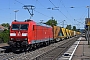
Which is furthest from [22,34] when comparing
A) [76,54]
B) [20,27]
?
[76,54]

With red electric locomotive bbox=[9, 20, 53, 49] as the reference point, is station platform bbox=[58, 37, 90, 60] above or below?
below

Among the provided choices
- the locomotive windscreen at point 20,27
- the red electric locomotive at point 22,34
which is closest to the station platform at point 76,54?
the red electric locomotive at point 22,34

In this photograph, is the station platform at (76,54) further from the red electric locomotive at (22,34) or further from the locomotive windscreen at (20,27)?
the locomotive windscreen at (20,27)

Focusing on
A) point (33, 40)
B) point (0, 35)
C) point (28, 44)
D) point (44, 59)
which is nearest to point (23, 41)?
point (28, 44)

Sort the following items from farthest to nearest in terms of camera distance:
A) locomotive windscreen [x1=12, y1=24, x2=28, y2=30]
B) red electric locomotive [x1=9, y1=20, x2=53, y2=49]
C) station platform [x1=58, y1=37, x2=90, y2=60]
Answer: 1. locomotive windscreen [x1=12, y1=24, x2=28, y2=30]
2. red electric locomotive [x1=9, y1=20, x2=53, y2=49]
3. station platform [x1=58, y1=37, x2=90, y2=60]

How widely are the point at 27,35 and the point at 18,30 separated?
1.28m

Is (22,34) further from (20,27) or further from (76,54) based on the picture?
(76,54)

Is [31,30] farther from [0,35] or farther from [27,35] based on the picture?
[0,35]

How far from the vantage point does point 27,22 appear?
2728cm

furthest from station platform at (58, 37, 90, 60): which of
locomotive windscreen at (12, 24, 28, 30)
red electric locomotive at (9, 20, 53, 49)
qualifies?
locomotive windscreen at (12, 24, 28, 30)

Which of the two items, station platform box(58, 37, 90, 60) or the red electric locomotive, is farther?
the red electric locomotive

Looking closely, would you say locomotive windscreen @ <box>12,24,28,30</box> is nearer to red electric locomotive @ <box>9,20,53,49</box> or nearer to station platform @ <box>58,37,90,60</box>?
red electric locomotive @ <box>9,20,53,49</box>

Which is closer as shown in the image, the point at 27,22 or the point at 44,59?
the point at 44,59

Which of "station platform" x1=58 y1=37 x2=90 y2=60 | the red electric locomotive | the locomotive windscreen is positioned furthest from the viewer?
the locomotive windscreen
